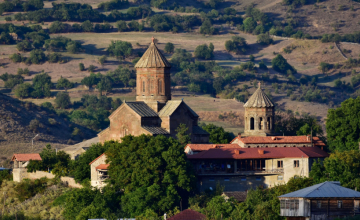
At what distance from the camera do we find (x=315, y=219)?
5409 centimetres

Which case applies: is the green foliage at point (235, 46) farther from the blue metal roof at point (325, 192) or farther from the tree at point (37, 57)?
the blue metal roof at point (325, 192)

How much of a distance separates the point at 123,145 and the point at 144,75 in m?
10.5

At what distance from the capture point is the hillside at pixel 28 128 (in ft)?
348

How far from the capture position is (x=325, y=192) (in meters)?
54.7

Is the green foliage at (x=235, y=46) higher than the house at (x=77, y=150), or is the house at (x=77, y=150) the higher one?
the green foliage at (x=235, y=46)

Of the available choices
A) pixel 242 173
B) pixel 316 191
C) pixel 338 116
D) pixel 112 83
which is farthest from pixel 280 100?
pixel 316 191

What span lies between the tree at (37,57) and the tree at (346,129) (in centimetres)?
9656

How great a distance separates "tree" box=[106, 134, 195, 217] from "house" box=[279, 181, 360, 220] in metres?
12.6

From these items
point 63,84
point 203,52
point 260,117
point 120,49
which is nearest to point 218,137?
point 260,117

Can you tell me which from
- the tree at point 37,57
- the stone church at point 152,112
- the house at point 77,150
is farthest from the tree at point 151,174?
the tree at point 37,57

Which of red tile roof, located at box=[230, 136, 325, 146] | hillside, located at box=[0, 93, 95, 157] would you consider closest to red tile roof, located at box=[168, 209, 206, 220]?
red tile roof, located at box=[230, 136, 325, 146]

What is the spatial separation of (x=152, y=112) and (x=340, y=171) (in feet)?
65.2

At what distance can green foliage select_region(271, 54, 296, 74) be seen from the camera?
183500 millimetres

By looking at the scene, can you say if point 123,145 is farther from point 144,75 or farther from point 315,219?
point 315,219
